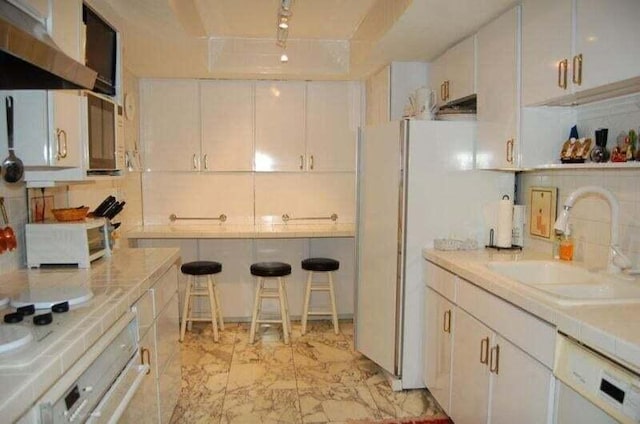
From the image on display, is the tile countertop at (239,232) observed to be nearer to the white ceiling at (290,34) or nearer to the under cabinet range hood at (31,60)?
the white ceiling at (290,34)

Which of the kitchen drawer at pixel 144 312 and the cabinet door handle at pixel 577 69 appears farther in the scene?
the kitchen drawer at pixel 144 312

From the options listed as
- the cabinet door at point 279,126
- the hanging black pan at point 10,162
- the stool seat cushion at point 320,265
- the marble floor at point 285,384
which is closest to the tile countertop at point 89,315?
the hanging black pan at point 10,162

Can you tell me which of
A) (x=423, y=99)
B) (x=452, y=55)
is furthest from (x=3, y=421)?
(x=452, y=55)

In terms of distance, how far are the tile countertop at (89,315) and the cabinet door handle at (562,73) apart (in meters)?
1.97

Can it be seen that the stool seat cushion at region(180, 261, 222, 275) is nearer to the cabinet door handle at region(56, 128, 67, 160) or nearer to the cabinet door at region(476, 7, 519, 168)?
the cabinet door handle at region(56, 128, 67, 160)

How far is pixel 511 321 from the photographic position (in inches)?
68.9

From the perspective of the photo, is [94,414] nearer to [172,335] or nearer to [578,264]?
[172,335]

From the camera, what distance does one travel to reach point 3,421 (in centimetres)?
90

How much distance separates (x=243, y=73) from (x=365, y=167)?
157cm

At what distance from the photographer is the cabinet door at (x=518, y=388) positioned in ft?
5.10

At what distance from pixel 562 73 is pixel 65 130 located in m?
2.15

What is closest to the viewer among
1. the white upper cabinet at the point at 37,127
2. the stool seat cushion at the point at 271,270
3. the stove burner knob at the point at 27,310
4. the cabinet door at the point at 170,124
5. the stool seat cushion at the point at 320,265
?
the stove burner knob at the point at 27,310

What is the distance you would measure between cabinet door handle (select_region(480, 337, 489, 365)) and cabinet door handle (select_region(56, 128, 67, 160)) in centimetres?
201

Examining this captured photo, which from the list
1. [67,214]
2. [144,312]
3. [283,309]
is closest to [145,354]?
[144,312]
